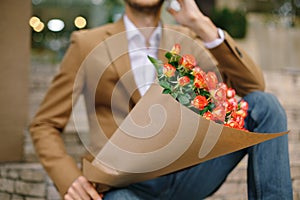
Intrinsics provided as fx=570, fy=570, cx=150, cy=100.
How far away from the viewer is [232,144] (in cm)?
144

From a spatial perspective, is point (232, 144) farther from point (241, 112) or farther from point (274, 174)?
point (274, 174)

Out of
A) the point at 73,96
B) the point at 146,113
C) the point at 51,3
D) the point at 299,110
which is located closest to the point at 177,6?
the point at 73,96

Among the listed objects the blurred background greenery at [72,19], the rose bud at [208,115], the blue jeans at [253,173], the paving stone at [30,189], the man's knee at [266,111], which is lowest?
the blurred background greenery at [72,19]

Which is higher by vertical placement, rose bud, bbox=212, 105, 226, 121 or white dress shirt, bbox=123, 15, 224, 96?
rose bud, bbox=212, 105, 226, 121

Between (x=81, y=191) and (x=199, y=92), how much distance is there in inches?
18.8

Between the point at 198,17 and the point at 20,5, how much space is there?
6.28 ft

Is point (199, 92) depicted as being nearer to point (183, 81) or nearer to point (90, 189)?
point (183, 81)

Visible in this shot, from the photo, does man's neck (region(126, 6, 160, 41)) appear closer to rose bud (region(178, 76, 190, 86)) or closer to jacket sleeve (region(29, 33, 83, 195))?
jacket sleeve (region(29, 33, 83, 195))

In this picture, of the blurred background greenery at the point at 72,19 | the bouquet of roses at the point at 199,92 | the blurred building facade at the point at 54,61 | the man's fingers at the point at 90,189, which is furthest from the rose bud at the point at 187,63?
the blurred background greenery at the point at 72,19

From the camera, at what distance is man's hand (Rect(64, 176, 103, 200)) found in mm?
1666

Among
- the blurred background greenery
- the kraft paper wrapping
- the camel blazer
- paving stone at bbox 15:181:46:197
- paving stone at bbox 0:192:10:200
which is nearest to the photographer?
the kraft paper wrapping

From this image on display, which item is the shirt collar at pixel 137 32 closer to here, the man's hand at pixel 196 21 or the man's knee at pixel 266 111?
the man's hand at pixel 196 21

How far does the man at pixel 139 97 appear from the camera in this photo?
65.9 inches

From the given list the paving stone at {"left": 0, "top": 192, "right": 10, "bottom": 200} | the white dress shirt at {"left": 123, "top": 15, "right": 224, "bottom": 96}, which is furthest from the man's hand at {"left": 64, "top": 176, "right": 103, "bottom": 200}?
the paving stone at {"left": 0, "top": 192, "right": 10, "bottom": 200}
